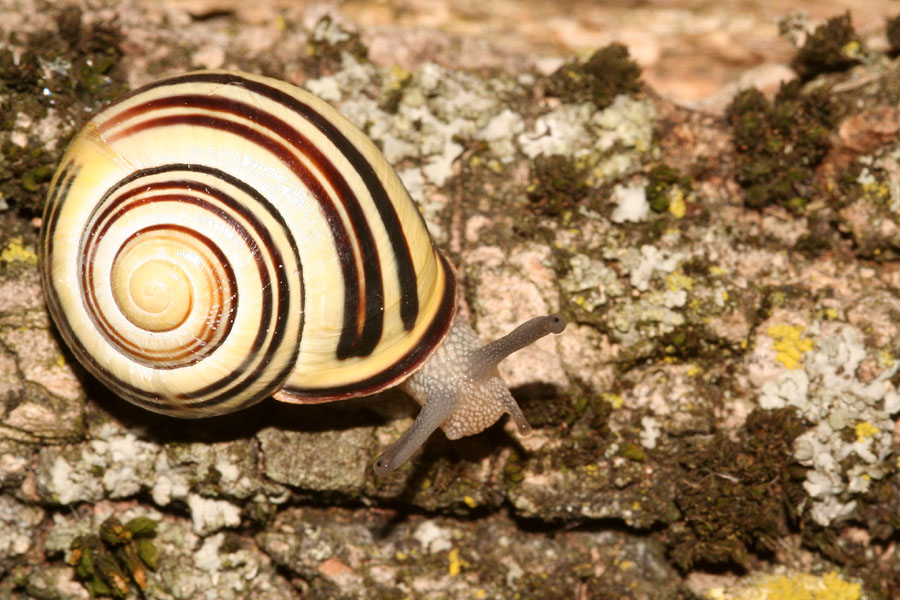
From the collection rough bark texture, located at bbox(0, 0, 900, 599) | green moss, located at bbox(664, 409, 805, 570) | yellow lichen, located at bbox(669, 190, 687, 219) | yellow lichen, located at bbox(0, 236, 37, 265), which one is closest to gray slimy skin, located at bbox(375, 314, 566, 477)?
rough bark texture, located at bbox(0, 0, 900, 599)

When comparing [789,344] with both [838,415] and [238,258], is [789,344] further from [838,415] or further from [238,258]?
[238,258]

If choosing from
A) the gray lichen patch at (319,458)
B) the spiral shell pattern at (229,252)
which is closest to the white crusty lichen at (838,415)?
the spiral shell pattern at (229,252)

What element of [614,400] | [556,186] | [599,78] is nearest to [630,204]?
[556,186]

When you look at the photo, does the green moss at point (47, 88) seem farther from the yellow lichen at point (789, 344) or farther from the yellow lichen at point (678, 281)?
the yellow lichen at point (789, 344)

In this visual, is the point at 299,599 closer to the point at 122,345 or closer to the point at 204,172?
the point at 122,345

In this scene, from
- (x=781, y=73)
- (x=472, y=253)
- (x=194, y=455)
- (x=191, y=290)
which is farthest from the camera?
(x=781, y=73)

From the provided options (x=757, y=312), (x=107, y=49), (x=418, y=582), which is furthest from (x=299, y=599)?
(x=107, y=49)

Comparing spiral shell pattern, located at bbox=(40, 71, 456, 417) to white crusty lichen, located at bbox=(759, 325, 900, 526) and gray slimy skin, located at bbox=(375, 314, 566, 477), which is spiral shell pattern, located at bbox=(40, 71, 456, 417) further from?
white crusty lichen, located at bbox=(759, 325, 900, 526)
